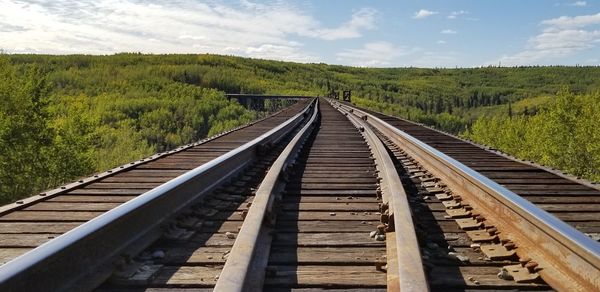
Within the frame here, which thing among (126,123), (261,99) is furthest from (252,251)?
(261,99)

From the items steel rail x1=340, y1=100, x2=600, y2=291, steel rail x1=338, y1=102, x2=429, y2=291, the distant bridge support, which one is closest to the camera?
steel rail x1=338, y1=102, x2=429, y2=291

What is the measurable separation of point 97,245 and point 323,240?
1.32m

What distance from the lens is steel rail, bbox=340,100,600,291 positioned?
89.0 inches

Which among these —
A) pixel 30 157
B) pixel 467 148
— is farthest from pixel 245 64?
pixel 467 148

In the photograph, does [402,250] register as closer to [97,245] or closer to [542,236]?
[542,236]

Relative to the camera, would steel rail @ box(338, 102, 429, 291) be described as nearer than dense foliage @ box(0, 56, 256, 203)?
Yes

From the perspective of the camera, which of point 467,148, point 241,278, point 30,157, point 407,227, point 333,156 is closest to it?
point 241,278

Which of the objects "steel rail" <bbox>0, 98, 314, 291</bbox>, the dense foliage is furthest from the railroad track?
the dense foliage

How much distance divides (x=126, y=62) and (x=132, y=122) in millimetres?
100910

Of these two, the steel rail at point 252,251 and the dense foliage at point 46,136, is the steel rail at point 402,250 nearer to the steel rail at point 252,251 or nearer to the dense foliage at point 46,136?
the steel rail at point 252,251

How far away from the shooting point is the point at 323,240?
3230 mm

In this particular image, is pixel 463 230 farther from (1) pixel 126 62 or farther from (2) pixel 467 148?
(1) pixel 126 62

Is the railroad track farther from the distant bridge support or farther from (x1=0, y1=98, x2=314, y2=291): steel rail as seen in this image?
the distant bridge support

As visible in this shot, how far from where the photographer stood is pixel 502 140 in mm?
63625
